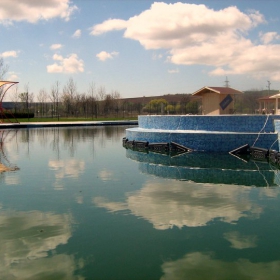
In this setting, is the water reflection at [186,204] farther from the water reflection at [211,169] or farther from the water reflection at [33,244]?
the water reflection at [33,244]

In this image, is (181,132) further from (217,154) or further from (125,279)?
(125,279)

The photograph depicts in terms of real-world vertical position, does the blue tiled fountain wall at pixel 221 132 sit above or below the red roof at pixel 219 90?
below

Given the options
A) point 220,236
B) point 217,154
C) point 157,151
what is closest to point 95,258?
point 220,236

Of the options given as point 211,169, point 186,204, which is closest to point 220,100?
point 211,169

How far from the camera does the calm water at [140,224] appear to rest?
A: 12.6 feet

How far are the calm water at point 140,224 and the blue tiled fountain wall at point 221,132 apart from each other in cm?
327

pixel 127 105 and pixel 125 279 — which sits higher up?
pixel 127 105

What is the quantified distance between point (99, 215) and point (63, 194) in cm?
158

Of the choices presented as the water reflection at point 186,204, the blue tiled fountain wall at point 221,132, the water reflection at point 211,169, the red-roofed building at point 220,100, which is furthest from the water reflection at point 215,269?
the red-roofed building at point 220,100

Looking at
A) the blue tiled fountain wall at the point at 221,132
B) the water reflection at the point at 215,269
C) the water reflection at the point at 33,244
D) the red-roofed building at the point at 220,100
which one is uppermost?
the red-roofed building at the point at 220,100

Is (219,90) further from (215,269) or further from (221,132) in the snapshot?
(215,269)

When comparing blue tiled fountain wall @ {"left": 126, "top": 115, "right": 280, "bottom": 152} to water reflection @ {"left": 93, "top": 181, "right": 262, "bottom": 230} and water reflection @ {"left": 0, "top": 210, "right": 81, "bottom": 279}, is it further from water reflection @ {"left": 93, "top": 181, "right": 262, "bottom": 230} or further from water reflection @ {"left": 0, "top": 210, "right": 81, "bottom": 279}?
water reflection @ {"left": 0, "top": 210, "right": 81, "bottom": 279}

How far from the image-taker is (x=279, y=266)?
3826 millimetres

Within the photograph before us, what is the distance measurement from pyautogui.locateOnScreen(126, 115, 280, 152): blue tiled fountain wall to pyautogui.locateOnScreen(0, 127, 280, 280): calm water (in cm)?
327
